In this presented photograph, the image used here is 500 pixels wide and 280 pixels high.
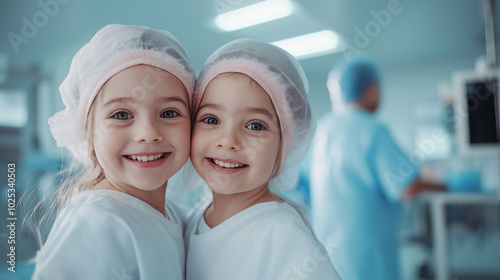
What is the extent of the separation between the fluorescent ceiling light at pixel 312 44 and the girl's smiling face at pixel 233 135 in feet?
0.60

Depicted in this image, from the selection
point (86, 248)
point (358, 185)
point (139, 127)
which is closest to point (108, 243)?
point (86, 248)

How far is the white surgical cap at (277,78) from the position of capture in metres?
0.53

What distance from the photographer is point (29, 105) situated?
59cm

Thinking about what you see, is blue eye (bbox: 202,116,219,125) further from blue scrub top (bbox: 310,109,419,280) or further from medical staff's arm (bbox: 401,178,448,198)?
medical staff's arm (bbox: 401,178,448,198)

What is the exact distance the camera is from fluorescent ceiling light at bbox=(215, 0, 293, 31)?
665mm

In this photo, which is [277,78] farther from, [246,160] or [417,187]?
[417,187]

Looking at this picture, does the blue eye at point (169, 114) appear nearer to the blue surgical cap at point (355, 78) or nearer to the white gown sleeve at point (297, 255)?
the white gown sleeve at point (297, 255)

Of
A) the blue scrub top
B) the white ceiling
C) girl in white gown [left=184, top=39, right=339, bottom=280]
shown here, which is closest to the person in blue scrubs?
the blue scrub top

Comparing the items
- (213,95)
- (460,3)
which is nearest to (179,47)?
(213,95)

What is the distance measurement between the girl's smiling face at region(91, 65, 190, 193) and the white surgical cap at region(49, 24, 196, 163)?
1cm

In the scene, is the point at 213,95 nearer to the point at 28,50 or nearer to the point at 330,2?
the point at 28,50

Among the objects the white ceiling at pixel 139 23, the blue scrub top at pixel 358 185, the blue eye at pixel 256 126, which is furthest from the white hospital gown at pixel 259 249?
the blue scrub top at pixel 358 185

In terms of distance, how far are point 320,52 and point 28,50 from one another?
57cm

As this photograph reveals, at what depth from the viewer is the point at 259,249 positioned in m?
0.50
